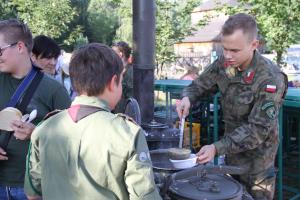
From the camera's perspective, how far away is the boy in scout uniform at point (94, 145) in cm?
150

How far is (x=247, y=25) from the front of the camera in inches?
97.5

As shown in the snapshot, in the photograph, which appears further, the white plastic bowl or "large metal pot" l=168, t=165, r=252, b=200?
the white plastic bowl

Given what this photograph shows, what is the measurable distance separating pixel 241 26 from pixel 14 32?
54.2 inches

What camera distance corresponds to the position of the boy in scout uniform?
58.9 inches

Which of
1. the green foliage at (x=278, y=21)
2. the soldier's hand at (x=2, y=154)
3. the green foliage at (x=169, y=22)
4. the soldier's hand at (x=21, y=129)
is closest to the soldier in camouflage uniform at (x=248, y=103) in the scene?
the soldier's hand at (x=21, y=129)

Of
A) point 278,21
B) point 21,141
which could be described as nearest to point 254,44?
point 21,141

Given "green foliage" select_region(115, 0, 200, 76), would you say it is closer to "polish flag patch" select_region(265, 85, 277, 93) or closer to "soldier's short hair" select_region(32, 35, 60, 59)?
"soldier's short hair" select_region(32, 35, 60, 59)

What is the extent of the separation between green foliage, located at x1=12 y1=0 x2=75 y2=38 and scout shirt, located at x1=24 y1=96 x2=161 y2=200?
48.2 ft

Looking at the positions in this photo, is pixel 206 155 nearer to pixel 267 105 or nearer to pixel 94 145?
pixel 267 105

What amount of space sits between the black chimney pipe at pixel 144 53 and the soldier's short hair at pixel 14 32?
3.76ft

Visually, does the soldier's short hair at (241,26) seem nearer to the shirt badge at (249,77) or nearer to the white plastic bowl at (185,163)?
the shirt badge at (249,77)

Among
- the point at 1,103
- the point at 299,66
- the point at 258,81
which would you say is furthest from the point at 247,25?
the point at 299,66

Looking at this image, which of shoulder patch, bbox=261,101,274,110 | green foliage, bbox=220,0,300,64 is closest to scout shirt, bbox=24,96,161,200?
shoulder patch, bbox=261,101,274,110

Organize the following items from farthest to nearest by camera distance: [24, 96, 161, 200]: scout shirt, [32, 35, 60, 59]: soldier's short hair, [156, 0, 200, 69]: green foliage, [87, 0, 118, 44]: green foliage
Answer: [87, 0, 118, 44]: green foliage
[156, 0, 200, 69]: green foliage
[32, 35, 60, 59]: soldier's short hair
[24, 96, 161, 200]: scout shirt
